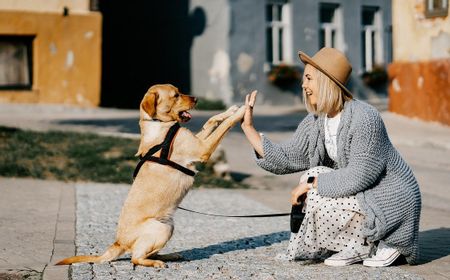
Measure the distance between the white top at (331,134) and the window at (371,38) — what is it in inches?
808

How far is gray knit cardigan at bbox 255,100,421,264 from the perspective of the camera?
530 cm

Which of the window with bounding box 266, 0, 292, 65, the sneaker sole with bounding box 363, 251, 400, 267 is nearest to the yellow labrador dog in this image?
the sneaker sole with bounding box 363, 251, 400, 267

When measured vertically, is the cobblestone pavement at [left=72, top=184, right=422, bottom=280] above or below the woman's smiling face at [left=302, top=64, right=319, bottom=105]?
below

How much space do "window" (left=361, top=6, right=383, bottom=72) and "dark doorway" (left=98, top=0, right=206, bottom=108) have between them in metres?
5.95

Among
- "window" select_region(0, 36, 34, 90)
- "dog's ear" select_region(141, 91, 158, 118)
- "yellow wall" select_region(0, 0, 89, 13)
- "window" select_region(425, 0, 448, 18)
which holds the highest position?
"yellow wall" select_region(0, 0, 89, 13)

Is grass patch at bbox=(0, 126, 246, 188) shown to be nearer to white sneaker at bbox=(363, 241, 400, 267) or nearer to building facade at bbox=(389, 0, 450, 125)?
white sneaker at bbox=(363, 241, 400, 267)

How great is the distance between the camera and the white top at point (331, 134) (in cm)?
561

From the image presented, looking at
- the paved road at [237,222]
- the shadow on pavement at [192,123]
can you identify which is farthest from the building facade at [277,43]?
the paved road at [237,222]

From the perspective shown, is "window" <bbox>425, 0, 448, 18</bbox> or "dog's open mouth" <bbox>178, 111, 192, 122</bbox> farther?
"window" <bbox>425, 0, 448, 18</bbox>

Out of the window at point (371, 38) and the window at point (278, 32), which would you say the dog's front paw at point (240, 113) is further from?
the window at point (371, 38)

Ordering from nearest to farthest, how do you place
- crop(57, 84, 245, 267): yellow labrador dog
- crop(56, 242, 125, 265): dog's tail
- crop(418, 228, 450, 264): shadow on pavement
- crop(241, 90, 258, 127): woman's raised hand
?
crop(56, 242, 125, 265): dog's tail, crop(57, 84, 245, 267): yellow labrador dog, crop(241, 90, 258, 127): woman's raised hand, crop(418, 228, 450, 264): shadow on pavement

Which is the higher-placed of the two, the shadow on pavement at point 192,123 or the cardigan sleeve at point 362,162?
the cardigan sleeve at point 362,162

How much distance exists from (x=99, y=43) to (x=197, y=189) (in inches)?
430

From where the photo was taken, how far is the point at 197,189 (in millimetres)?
10086
